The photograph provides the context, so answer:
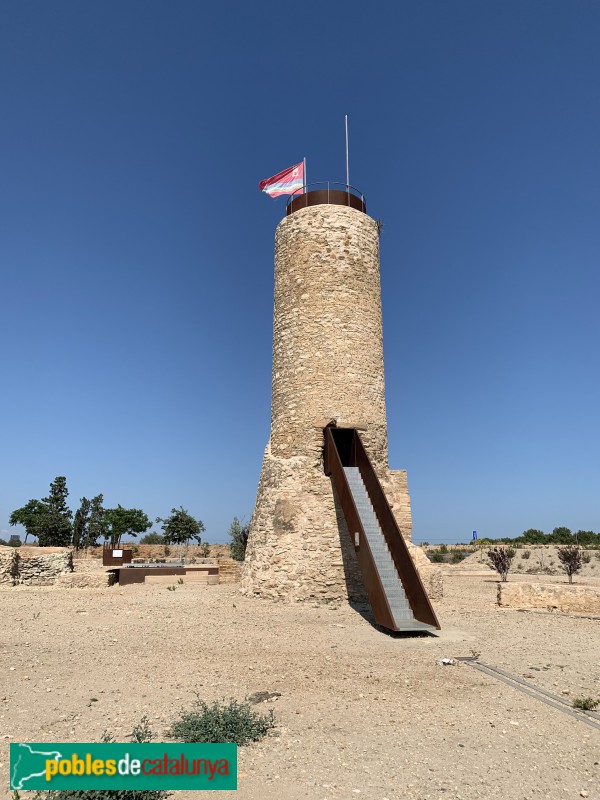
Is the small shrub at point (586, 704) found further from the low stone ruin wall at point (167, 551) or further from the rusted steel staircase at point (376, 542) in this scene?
the low stone ruin wall at point (167, 551)

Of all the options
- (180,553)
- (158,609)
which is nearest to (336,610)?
(158,609)

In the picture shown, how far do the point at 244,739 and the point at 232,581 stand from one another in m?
13.2

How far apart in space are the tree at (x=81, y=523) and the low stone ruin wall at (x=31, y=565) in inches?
1089

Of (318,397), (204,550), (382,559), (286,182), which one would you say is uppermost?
(286,182)

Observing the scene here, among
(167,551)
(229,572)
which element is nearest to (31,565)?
(229,572)

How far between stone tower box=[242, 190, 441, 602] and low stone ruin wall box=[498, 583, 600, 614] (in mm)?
1715

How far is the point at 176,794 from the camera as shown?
11.3 ft

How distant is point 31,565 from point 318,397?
33.9 feet

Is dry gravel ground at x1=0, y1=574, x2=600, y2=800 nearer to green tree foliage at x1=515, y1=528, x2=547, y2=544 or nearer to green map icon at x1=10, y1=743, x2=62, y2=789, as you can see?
green map icon at x1=10, y1=743, x2=62, y2=789

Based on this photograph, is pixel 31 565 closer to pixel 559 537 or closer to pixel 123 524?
pixel 123 524

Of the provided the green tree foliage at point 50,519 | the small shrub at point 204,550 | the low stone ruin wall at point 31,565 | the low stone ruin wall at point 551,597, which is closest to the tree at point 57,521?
the green tree foliage at point 50,519

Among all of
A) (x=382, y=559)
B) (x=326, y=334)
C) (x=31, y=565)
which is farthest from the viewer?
(x=31, y=565)

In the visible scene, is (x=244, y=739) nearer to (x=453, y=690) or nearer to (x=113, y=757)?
(x=113, y=757)

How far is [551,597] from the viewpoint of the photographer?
11.5 metres
